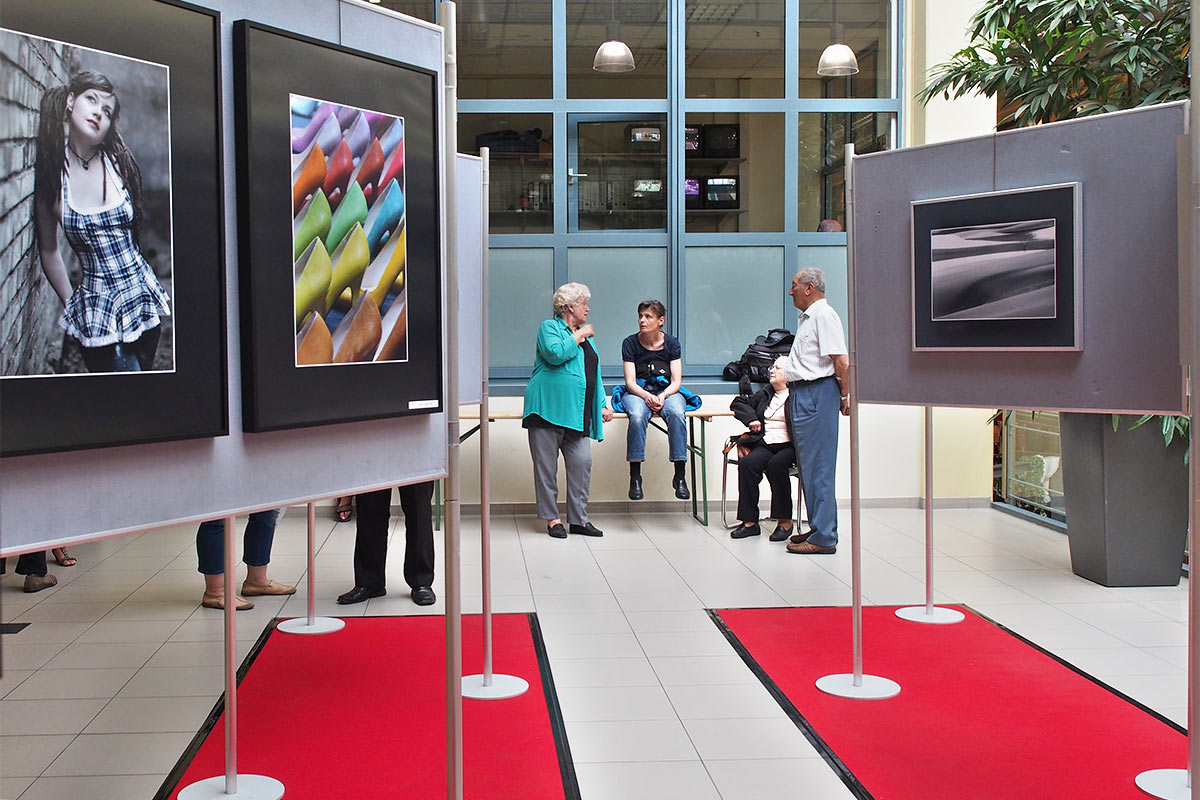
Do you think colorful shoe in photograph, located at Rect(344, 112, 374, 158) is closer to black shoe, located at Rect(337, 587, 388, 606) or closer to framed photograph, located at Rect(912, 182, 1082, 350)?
framed photograph, located at Rect(912, 182, 1082, 350)

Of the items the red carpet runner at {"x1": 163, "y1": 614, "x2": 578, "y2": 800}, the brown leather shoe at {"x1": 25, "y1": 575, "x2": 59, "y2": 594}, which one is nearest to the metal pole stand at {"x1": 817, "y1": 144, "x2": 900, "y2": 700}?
the red carpet runner at {"x1": 163, "y1": 614, "x2": 578, "y2": 800}

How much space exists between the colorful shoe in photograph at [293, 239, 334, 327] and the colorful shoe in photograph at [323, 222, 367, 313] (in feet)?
0.04

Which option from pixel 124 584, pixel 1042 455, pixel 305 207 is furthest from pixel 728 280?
pixel 305 207

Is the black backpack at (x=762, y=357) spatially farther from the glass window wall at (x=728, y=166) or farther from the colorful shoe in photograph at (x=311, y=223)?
the colorful shoe in photograph at (x=311, y=223)

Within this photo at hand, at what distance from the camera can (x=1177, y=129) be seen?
3.07 m

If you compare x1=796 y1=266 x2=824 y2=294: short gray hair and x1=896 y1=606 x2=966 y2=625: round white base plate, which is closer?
x1=896 y1=606 x2=966 y2=625: round white base plate

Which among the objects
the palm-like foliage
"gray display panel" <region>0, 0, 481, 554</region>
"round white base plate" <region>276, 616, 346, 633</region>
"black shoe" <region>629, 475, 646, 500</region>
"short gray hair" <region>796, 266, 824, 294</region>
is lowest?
"round white base plate" <region>276, 616, 346, 633</region>

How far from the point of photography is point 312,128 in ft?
6.54

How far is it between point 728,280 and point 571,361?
168cm

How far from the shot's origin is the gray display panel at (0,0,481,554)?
1612mm

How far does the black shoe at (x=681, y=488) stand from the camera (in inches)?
286

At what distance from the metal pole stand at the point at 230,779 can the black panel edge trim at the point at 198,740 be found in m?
0.06

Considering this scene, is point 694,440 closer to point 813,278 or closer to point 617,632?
point 813,278

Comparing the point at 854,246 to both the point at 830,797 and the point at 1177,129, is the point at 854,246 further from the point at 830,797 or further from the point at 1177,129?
the point at 830,797
